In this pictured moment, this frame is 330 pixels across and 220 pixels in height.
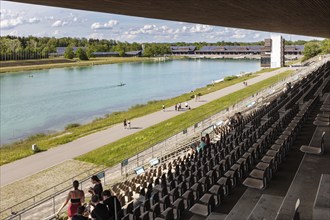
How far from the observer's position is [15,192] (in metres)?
13.7

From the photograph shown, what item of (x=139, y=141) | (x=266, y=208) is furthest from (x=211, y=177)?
(x=139, y=141)

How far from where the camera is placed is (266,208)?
16.5 feet

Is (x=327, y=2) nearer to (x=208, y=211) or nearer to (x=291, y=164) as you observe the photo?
(x=291, y=164)

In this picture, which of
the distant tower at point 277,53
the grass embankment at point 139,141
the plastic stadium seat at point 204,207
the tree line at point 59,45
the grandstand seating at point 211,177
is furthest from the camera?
the tree line at point 59,45

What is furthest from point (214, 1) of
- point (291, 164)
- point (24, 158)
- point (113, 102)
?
point (113, 102)

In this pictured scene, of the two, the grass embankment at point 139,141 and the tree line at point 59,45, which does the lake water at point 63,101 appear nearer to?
Result: the grass embankment at point 139,141

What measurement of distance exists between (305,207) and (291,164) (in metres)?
2.39

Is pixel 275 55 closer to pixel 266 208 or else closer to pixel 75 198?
pixel 75 198

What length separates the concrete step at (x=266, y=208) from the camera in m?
4.73

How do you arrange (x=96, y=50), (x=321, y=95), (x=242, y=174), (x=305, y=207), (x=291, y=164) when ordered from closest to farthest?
(x=305, y=207) → (x=242, y=174) → (x=291, y=164) → (x=321, y=95) → (x=96, y=50)

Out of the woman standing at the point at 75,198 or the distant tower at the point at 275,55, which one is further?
the distant tower at the point at 275,55

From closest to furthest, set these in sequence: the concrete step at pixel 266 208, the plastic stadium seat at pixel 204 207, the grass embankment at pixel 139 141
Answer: the concrete step at pixel 266 208
the plastic stadium seat at pixel 204 207
the grass embankment at pixel 139 141

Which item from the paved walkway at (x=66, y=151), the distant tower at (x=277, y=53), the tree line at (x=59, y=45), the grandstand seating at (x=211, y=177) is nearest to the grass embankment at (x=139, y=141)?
the paved walkway at (x=66, y=151)

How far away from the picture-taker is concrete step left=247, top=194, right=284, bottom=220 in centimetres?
473
